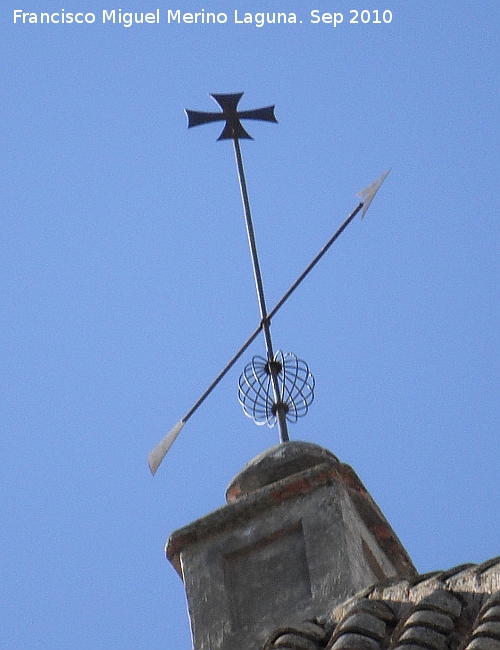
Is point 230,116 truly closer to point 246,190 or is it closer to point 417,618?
point 246,190

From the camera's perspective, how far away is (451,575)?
217 inches

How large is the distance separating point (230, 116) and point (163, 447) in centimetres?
235

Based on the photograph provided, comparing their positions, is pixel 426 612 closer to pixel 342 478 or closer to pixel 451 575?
pixel 451 575

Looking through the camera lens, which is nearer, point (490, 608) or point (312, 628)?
point (490, 608)

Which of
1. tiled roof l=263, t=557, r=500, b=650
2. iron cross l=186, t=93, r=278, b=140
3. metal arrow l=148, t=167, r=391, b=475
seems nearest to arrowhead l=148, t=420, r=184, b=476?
metal arrow l=148, t=167, r=391, b=475

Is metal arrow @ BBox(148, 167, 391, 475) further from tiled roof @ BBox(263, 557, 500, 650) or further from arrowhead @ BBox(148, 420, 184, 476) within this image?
tiled roof @ BBox(263, 557, 500, 650)

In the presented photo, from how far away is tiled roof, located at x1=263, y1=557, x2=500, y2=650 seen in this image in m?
4.99

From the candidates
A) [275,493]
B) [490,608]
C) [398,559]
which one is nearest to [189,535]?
[275,493]

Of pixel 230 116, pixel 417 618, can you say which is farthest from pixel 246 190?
pixel 417 618

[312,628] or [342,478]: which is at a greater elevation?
[342,478]

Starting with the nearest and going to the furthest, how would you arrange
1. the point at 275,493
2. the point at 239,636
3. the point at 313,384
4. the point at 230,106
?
the point at 239,636
the point at 275,493
the point at 313,384
the point at 230,106

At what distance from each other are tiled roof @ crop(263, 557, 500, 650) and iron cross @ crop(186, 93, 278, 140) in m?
4.15

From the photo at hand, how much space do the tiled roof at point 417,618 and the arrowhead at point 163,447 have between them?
2343 mm

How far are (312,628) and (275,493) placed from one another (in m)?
1.10
